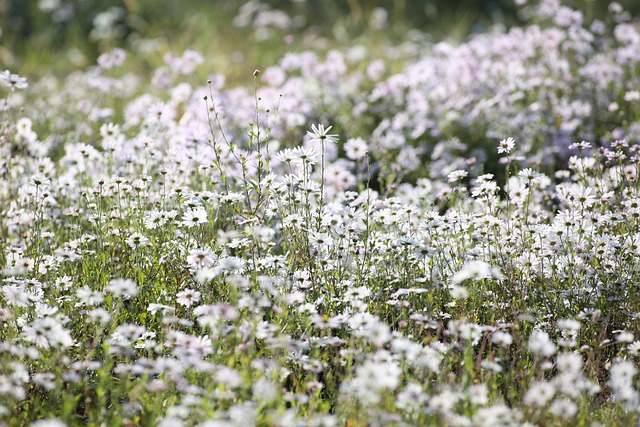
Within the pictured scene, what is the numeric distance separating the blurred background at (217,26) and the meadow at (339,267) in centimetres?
313

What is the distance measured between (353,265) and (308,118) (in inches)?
100

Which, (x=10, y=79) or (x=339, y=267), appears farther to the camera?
(x=10, y=79)

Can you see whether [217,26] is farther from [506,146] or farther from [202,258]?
[202,258]

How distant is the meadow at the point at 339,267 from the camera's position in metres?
2.36

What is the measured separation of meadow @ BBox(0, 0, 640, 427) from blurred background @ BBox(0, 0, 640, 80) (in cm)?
313

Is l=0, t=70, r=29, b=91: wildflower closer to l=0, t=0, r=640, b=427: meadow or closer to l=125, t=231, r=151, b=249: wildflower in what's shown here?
l=0, t=0, r=640, b=427: meadow

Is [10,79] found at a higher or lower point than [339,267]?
higher

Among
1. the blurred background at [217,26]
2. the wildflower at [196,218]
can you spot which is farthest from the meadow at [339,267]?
the blurred background at [217,26]

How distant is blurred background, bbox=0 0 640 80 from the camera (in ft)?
28.6

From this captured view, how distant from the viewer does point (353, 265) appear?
3.26 metres

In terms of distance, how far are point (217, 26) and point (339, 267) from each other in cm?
776

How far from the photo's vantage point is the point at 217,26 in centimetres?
1023

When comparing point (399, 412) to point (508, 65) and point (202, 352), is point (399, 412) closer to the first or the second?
point (202, 352)

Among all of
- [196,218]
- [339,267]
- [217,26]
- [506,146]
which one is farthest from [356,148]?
[217,26]
